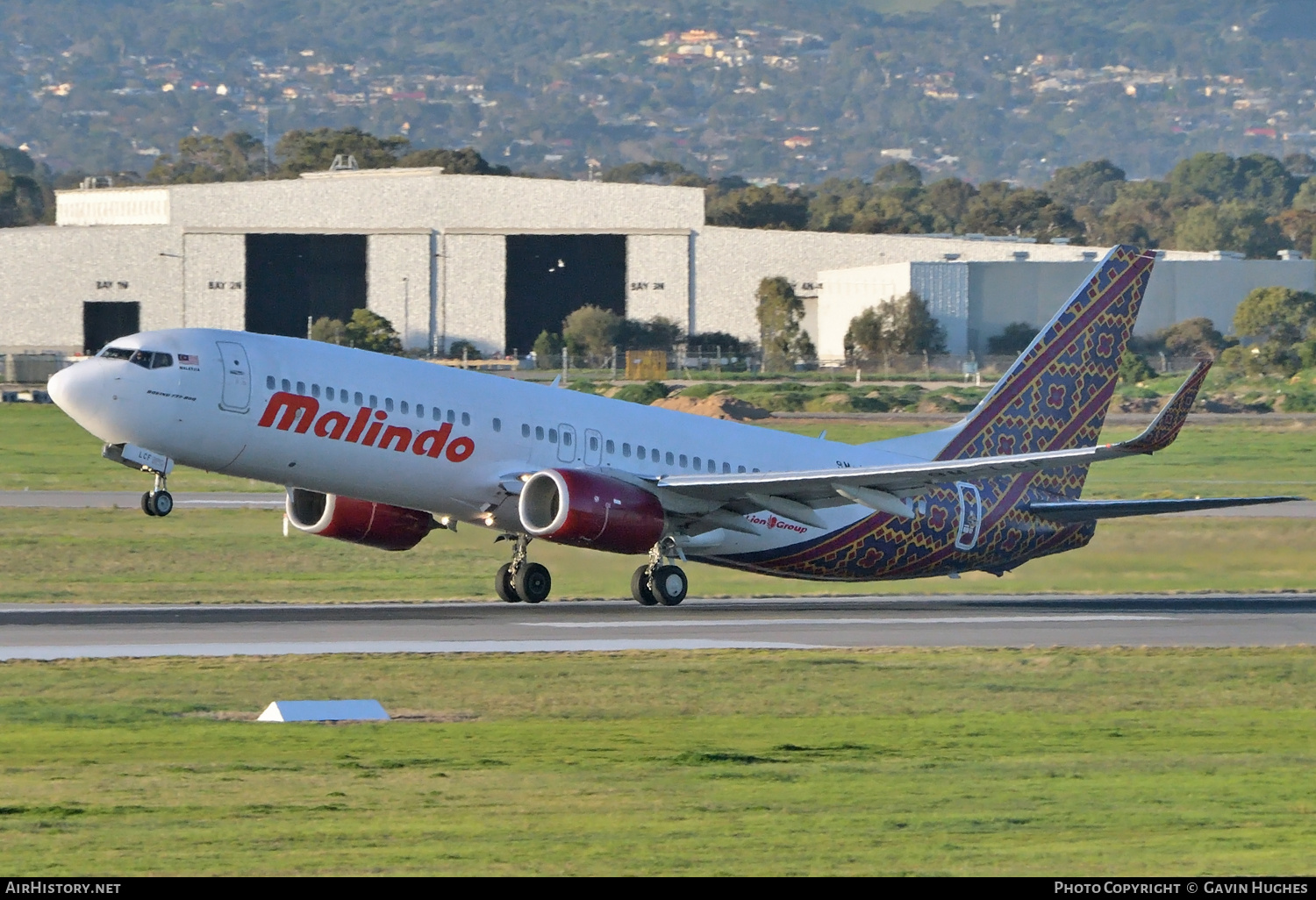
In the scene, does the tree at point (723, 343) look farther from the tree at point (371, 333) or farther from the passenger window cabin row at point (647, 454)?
the passenger window cabin row at point (647, 454)

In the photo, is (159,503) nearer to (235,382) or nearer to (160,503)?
(160,503)

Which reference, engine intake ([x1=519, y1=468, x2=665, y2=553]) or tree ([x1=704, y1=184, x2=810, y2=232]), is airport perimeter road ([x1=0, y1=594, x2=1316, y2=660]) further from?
tree ([x1=704, y1=184, x2=810, y2=232])

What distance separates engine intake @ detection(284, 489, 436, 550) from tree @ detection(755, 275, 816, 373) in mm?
88767

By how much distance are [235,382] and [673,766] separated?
1463 centimetres

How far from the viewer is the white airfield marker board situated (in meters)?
23.8

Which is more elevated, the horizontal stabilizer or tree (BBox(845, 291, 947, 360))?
tree (BBox(845, 291, 947, 360))

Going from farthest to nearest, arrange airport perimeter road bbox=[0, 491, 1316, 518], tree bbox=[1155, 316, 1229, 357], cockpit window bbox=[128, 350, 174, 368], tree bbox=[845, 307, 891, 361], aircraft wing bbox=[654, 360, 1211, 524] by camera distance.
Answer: tree bbox=[1155, 316, 1229, 357] < tree bbox=[845, 307, 891, 361] < airport perimeter road bbox=[0, 491, 1316, 518] < aircraft wing bbox=[654, 360, 1211, 524] < cockpit window bbox=[128, 350, 174, 368]

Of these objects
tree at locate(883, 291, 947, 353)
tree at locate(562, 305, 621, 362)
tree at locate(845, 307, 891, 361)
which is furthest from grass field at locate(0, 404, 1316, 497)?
tree at locate(562, 305, 621, 362)

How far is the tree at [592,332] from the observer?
122250 mm

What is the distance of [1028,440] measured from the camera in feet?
135

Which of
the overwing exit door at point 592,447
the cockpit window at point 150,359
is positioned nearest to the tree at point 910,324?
the overwing exit door at point 592,447

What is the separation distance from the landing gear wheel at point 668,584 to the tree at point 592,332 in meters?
84.2
